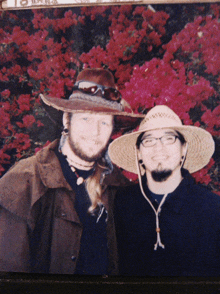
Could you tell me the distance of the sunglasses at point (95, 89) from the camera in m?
2.79

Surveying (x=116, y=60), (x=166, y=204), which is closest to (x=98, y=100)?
(x=116, y=60)

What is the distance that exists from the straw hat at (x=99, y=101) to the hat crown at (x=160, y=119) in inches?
3.6

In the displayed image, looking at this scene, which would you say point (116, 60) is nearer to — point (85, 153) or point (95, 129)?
point (95, 129)

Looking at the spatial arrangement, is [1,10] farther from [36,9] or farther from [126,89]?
[126,89]

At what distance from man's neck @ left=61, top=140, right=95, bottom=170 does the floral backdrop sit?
0.64 feet

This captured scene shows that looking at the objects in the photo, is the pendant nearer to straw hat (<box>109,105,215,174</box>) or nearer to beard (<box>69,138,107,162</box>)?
beard (<box>69,138,107,162</box>)

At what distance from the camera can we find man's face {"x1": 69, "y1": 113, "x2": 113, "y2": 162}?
2787 mm

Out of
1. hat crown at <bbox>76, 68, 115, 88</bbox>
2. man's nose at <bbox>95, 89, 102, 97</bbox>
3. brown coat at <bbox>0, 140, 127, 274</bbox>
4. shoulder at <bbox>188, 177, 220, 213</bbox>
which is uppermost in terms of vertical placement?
hat crown at <bbox>76, 68, 115, 88</bbox>

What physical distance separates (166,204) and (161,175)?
290mm

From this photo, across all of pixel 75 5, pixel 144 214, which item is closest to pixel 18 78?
pixel 75 5

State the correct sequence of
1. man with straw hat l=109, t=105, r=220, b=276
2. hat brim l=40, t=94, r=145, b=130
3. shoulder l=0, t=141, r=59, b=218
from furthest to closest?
hat brim l=40, t=94, r=145, b=130, shoulder l=0, t=141, r=59, b=218, man with straw hat l=109, t=105, r=220, b=276

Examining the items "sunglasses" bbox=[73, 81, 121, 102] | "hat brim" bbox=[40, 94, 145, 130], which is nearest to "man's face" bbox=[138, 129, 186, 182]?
"hat brim" bbox=[40, 94, 145, 130]

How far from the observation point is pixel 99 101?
9.14ft

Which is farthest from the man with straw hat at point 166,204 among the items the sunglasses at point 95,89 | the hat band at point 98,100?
the sunglasses at point 95,89
